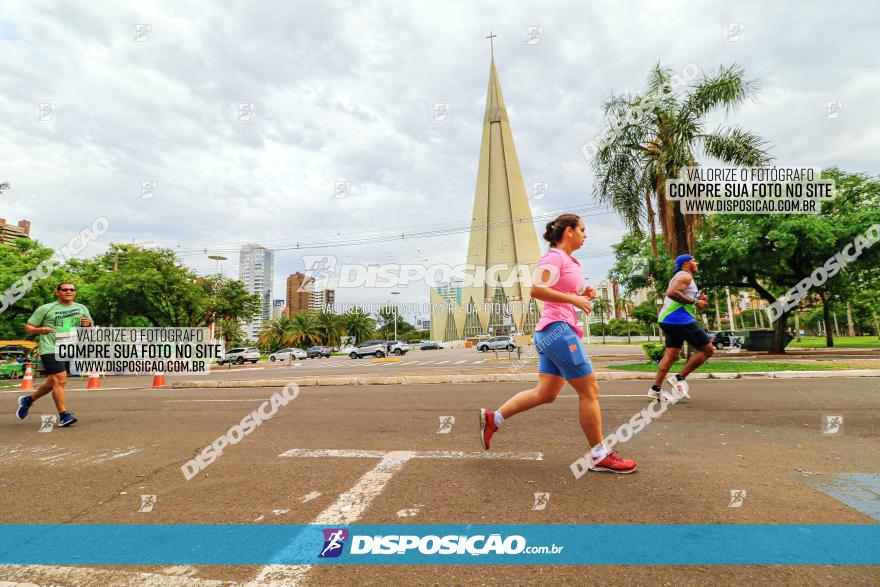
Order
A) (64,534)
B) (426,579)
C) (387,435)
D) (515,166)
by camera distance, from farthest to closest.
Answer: (515,166)
(387,435)
(64,534)
(426,579)

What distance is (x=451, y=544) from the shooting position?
2.01 meters

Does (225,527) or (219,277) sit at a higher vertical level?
(219,277)

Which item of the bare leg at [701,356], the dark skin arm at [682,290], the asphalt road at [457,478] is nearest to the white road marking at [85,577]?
the asphalt road at [457,478]

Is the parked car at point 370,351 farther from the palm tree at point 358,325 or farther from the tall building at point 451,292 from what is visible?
the tall building at point 451,292

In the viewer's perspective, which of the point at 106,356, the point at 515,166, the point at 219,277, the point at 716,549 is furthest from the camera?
the point at 515,166

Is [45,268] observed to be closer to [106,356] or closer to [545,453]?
[106,356]

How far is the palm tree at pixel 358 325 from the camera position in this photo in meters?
72.6

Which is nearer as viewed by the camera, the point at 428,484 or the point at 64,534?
the point at 64,534

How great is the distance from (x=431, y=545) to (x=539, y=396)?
1.63 m

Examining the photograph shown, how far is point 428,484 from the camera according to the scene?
9.12 ft

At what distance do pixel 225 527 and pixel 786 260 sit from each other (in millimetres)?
21734

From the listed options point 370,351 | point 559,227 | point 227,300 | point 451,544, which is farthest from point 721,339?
point 227,300

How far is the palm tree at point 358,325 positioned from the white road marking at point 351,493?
68.8 meters

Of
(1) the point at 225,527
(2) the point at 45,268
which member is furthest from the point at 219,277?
(1) the point at 225,527
